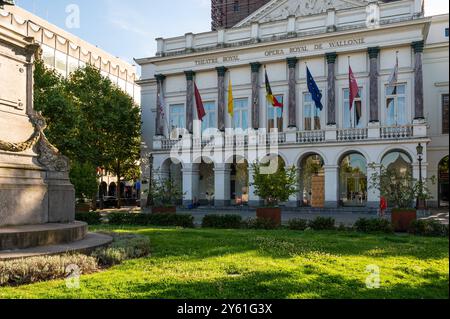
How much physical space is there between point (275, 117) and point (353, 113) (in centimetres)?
674

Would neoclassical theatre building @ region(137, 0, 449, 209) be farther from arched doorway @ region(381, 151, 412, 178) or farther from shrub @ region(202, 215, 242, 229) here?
shrub @ region(202, 215, 242, 229)

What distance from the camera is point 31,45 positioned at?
39.3 feet

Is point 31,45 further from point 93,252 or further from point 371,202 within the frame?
point 371,202

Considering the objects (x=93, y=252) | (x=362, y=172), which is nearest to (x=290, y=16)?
(x=362, y=172)

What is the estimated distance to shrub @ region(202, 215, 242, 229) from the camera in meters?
20.2

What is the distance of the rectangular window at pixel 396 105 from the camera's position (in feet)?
122

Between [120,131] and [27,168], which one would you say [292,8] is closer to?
[120,131]

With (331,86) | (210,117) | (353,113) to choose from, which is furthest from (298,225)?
(210,117)

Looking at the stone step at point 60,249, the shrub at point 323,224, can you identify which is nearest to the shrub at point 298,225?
the shrub at point 323,224

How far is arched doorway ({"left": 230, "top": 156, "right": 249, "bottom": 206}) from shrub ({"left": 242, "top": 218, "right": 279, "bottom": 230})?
23.1 metres

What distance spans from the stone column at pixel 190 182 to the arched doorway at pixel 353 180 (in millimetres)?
13051

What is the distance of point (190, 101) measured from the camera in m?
44.1

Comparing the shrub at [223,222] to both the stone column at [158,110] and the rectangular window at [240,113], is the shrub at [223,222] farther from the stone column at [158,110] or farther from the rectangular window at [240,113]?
the stone column at [158,110]

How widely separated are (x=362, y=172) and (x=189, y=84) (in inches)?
698
